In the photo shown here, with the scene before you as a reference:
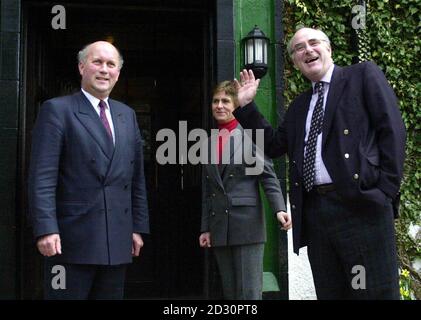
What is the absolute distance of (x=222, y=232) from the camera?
355cm

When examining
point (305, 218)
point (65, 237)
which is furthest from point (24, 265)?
point (305, 218)

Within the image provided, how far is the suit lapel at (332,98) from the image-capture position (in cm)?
281

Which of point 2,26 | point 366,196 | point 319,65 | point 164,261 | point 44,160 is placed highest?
point 2,26

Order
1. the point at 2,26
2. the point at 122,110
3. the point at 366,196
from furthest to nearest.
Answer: the point at 2,26, the point at 122,110, the point at 366,196

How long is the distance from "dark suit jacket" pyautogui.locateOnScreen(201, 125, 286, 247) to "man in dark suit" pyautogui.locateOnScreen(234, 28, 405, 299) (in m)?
0.63

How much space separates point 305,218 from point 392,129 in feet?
2.29

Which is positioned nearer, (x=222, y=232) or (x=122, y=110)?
(x=122, y=110)

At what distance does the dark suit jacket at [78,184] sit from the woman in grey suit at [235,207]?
809 millimetres

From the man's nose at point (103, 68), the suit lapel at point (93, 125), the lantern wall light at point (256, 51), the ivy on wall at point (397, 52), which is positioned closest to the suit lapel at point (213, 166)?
the suit lapel at point (93, 125)

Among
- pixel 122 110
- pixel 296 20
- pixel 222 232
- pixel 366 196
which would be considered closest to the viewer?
pixel 366 196

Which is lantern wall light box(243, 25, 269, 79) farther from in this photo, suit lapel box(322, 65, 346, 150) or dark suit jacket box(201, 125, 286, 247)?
suit lapel box(322, 65, 346, 150)

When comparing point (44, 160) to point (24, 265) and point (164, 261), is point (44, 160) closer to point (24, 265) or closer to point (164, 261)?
point (24, 265)

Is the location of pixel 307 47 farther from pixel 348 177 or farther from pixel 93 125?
pixel 93 125

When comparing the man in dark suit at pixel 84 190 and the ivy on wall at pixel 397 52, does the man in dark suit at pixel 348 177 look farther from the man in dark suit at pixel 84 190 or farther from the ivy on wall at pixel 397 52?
the ivy on wall at pixel 397 52
